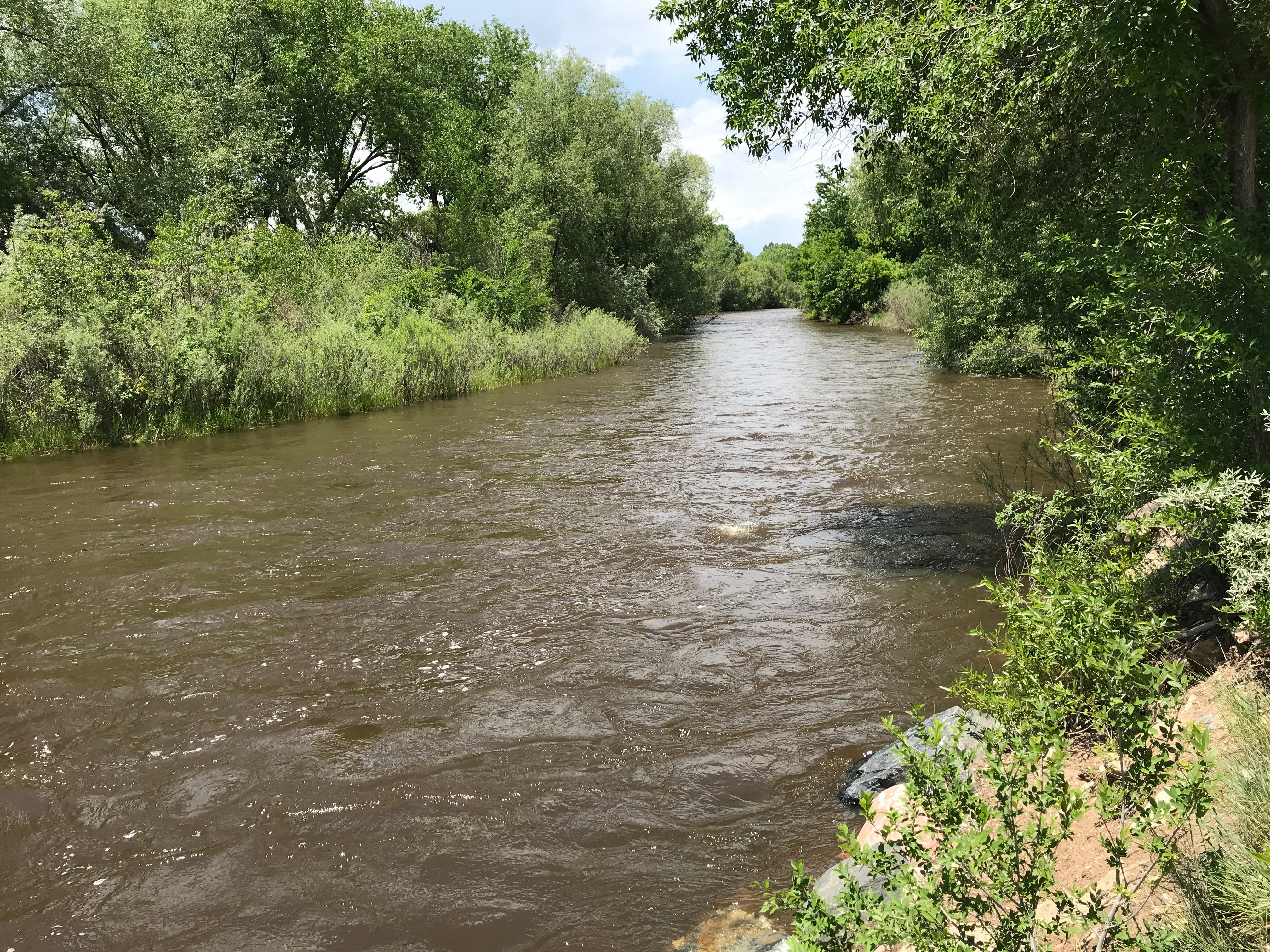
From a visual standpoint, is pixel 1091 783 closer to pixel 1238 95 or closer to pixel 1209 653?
pixel 1209 653

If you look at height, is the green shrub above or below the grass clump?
above

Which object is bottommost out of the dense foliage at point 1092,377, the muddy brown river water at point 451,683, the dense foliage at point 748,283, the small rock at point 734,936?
the small rock at point 734,936

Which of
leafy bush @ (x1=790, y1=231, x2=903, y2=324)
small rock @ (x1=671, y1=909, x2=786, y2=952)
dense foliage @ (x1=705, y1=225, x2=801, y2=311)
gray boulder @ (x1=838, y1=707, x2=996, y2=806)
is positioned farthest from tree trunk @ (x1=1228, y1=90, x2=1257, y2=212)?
dense foliage @ (x1=705, y1=225, x2=801, y2=311)

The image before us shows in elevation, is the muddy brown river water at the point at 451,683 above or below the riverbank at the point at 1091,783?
below

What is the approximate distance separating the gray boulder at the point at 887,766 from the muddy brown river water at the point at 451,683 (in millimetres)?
201

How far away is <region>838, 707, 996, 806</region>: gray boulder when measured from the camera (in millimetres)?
4793

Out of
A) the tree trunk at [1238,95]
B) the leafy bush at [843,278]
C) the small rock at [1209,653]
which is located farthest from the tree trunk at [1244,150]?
the leafy bush at [843,278]

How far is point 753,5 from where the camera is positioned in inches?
353

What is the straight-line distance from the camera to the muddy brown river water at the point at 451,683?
14.5 ft

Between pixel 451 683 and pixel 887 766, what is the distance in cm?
343

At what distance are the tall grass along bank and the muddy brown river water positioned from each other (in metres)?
2.35

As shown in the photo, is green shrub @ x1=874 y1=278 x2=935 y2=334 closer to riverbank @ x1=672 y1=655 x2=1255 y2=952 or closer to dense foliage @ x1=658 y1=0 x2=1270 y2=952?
dense foliage @ x1=658 y1=0 x2=1270 y2=952

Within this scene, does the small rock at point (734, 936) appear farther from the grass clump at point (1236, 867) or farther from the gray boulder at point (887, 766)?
the grass clump at point (1236, 867)

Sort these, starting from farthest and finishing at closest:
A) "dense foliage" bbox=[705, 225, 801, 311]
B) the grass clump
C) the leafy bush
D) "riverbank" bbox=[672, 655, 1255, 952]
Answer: "dense foliage" bbox=[705, 225, 801, 311] → the leafy bush → "riverbank" bbox=[672, 655, 1255, 952] → the grass clump
